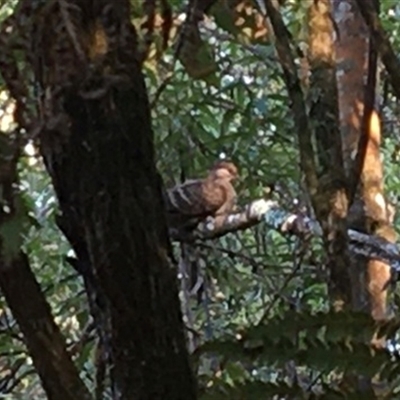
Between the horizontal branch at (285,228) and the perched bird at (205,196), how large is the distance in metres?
0.03

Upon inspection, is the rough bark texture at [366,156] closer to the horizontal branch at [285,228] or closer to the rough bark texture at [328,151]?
the horizontal branch at [285,228]

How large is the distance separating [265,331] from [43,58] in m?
0.28

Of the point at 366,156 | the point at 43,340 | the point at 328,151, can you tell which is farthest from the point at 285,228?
the point at 43,340

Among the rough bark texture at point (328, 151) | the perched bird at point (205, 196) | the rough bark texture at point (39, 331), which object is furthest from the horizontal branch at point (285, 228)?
the rough bark texture at point (39, 331)

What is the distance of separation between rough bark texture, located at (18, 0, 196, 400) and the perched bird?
4.66 ft

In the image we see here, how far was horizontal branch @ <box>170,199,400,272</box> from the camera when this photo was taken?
1.75 m

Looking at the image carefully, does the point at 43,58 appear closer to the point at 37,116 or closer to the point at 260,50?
the point at 37,116

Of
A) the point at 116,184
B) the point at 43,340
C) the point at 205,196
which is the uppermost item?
Answer: the point at 205,196

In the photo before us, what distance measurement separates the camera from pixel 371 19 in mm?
1008

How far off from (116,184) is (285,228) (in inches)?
46.5

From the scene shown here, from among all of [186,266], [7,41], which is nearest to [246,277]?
[186,266]

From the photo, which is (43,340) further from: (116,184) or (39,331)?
(116,184)

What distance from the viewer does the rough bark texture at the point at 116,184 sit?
2.82ft

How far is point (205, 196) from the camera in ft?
8.26
